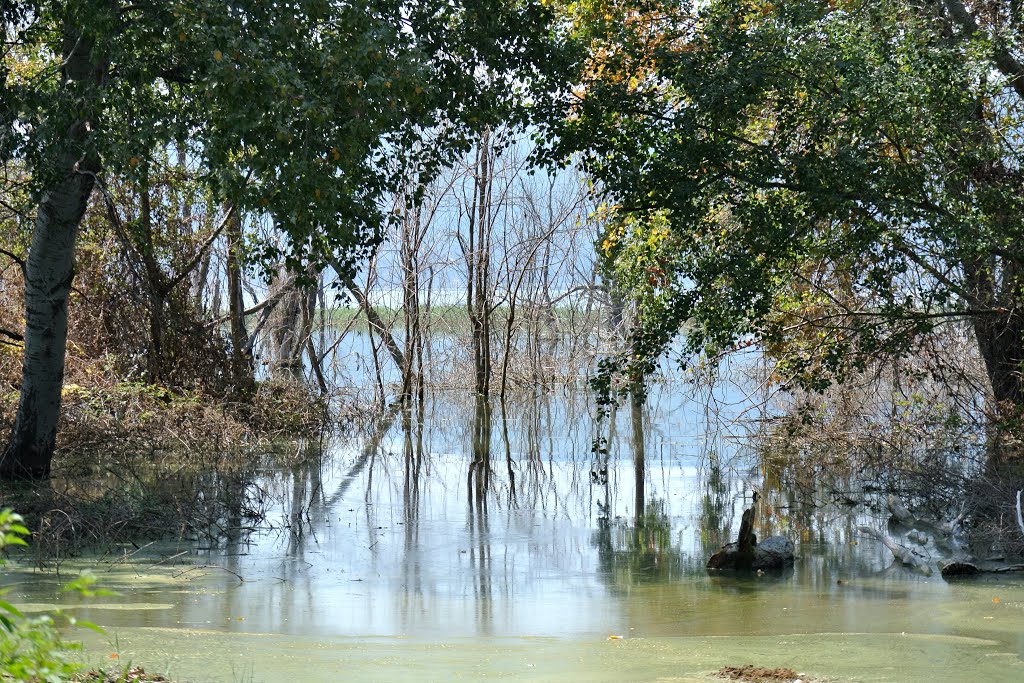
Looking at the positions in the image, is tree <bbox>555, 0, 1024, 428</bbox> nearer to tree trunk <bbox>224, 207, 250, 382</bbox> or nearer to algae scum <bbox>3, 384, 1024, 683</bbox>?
algae scum <bbox>3, 384, 1024, 683</bbox>

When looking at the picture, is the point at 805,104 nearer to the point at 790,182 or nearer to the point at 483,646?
the point at 790,182

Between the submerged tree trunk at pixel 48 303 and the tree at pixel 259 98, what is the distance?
0.06 feet

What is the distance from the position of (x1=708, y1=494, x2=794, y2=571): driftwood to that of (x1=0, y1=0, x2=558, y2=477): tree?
4049 millimetres

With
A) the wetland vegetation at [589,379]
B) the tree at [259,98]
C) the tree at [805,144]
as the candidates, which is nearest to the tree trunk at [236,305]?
the wetland vegetation at [589,379]

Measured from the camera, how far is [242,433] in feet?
54.7

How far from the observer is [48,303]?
12.1 metres

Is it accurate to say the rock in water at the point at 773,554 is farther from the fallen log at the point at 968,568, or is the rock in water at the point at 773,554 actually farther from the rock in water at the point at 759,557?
the fallen log at the point at 968,568

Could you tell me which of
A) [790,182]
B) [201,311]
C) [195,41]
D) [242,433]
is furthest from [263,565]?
[201,311]

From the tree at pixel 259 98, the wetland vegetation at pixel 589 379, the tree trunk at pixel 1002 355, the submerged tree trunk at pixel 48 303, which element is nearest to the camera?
the wetland vegetation at pixel 589 379

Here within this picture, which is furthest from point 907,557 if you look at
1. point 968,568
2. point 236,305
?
point 236,305

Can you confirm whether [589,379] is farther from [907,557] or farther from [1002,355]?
[1002,355]

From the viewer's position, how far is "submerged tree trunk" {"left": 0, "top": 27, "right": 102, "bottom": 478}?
11555mm

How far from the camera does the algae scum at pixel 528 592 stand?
6.50 metres

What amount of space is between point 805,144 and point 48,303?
774 centimetres
